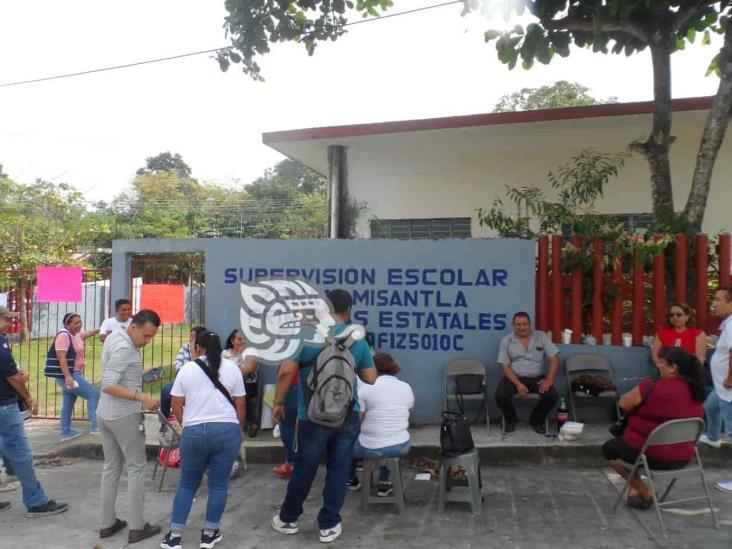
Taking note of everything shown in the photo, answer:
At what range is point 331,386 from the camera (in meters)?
4.23

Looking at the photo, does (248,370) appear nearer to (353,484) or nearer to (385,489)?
(353,484)

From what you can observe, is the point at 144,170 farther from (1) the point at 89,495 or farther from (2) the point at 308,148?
(1) the point at 89,495

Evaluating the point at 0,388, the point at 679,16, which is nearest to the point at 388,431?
the point at 0,388

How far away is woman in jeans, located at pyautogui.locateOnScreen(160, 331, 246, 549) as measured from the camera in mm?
4066

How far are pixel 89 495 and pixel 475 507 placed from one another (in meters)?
3.16

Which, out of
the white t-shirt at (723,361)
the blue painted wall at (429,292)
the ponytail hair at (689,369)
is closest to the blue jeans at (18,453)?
the blue painted wall at (429,292)

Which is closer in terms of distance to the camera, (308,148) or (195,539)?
(195,539)

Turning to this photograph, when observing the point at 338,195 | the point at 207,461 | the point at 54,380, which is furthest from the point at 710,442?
the point at 54,380

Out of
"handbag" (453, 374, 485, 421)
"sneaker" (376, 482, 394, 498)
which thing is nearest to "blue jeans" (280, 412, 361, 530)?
"sneaker" (376, 482, 394, 498)

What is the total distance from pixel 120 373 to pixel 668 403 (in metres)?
3.69

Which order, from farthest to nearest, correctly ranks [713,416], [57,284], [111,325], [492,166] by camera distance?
[492,166]
[57,284]
[111,325]
[713,416]

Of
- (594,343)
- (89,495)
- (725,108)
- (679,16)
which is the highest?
(679,16)

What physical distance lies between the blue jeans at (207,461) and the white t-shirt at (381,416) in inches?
41.6

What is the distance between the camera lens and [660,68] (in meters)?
7.13
